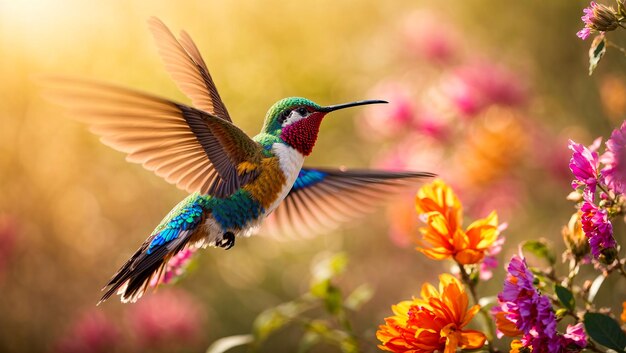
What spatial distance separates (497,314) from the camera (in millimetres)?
964

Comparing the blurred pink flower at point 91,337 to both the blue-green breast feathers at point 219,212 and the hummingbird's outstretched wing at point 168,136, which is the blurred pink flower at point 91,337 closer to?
the blue-green breast feathers at point 219,212

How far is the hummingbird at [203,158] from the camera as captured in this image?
3.86ft

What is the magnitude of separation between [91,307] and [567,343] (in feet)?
7.76

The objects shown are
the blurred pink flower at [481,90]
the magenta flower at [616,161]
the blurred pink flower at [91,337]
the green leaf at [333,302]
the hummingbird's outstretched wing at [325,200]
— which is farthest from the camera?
the blurred pink flower at [91,337]

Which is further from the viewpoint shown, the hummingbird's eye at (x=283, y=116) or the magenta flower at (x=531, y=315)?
the hummingbird's eye at (x=283, y=116)

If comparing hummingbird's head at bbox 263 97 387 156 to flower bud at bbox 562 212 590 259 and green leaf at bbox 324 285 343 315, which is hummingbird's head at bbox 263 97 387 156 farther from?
flower bud at bbox 562 212 590 259

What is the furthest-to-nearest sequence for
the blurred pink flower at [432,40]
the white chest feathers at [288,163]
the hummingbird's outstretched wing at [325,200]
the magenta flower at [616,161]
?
the blurred pink flower at [432,40], the hummingbird's outstretched wing at [325,200], the white chest feathers at [288,163], the magenta flower at [616,161]

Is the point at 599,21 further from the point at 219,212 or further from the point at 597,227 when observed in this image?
the point at 219,212

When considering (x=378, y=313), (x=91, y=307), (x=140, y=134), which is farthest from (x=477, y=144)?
(x=91, y=307)

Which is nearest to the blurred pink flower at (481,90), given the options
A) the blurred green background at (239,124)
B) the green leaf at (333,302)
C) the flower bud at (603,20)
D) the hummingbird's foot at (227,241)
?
the blurred green background at (239,124)

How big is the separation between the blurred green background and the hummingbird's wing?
124cm

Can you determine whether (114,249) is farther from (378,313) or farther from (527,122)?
(527,122)

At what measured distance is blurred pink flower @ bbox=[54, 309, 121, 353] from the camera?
2.57 meters

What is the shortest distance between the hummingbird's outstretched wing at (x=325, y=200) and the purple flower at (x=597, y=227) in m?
0.66
